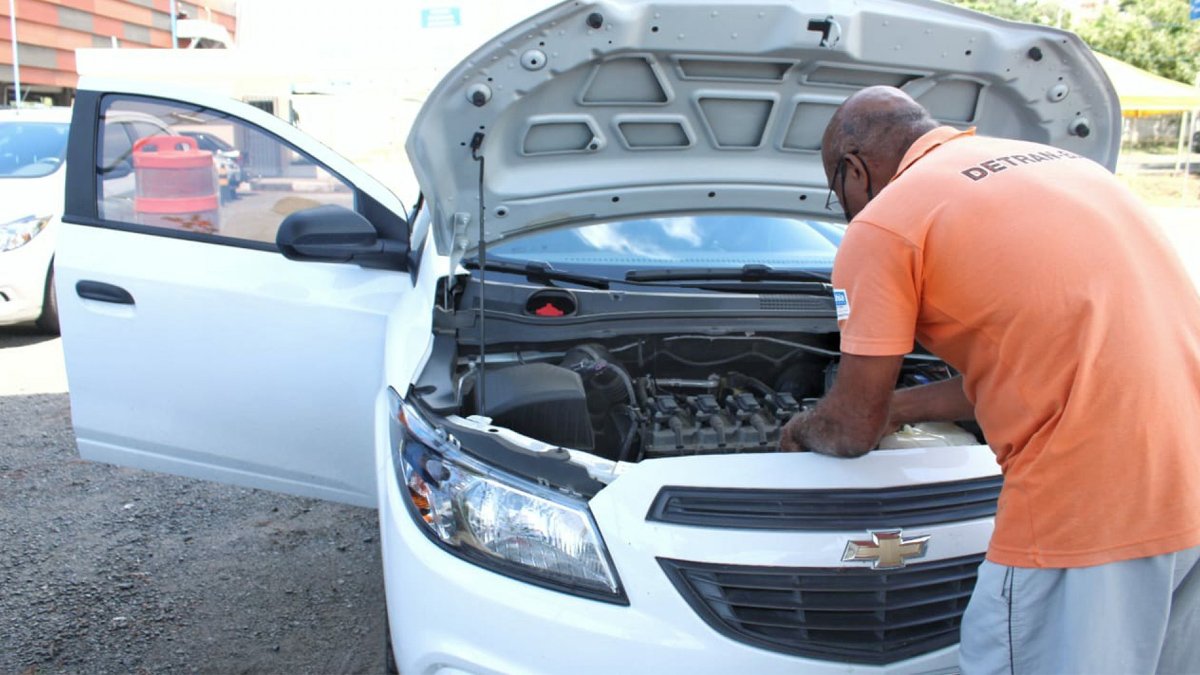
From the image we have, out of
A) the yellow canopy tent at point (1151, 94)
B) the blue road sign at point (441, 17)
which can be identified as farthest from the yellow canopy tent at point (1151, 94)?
the blue road sign at point (441, 17)

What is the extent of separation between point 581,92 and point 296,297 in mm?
1116

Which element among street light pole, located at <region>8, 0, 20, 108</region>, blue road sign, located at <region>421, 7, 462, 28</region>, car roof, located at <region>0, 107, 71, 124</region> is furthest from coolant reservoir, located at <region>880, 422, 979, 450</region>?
street light pole, located at <region>8, 0, 20, 108</region>

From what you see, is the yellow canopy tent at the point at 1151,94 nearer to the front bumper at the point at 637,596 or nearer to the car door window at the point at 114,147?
the car door window at the point at 114,147

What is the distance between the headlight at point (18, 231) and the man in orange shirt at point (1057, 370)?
639 cm

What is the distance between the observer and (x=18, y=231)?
6.24 meters

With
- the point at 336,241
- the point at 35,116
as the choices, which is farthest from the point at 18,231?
the point at 336,241

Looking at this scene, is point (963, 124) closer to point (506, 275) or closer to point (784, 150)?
point (784, 150)

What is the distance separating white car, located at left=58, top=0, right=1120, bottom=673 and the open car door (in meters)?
0.01

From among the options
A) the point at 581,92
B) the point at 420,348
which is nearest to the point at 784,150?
the point at 581,92

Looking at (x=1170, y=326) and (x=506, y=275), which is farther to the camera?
(x=506, y=275)

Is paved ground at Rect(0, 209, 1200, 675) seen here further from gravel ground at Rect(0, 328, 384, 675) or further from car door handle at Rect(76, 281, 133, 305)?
car door handle at Rect(76, 281, 133, 305)

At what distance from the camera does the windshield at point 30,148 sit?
6.86m

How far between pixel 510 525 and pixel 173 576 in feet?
7.23

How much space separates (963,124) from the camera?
2707 mm
